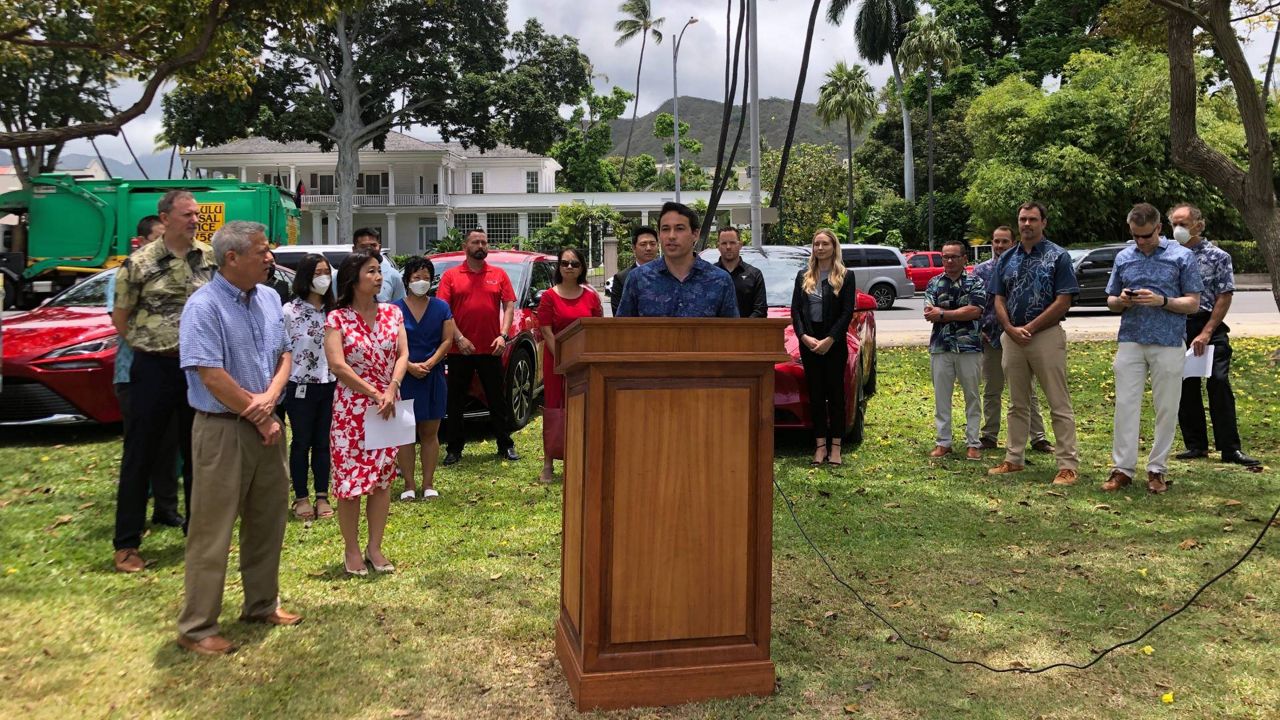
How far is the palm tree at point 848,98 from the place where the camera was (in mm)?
54906

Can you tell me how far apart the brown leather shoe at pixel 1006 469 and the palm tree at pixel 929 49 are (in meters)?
42.9

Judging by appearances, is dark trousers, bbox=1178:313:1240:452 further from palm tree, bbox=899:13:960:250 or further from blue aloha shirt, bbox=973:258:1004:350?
palm tree, bbox=899:13:960:250

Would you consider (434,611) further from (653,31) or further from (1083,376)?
(653,31)

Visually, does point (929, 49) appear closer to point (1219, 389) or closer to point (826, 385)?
point (1219, 389)

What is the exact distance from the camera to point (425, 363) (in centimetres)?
679

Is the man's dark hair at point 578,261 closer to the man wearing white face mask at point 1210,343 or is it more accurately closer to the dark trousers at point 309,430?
the dark trousers at point 309,430

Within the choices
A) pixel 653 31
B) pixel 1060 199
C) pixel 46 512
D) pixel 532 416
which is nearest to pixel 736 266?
pixel 532 416

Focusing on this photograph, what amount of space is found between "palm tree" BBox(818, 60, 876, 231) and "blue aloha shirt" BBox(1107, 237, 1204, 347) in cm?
4980

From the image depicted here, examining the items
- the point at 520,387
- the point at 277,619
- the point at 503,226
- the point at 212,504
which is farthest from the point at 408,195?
the point at 212,504

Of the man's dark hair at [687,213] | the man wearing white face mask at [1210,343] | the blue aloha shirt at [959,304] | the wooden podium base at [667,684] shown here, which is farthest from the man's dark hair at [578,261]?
the man wearing white face mask at [1210,343]

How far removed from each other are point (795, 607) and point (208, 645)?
257cm

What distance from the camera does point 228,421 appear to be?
411 cm

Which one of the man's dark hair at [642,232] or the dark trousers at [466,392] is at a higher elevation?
the man's dark hair at [642,232]

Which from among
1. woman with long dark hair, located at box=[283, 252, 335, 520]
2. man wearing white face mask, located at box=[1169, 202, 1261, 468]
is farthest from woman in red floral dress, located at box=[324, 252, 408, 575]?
man wearing white face mask, located at box=[1169, 202, 1261, 468]
